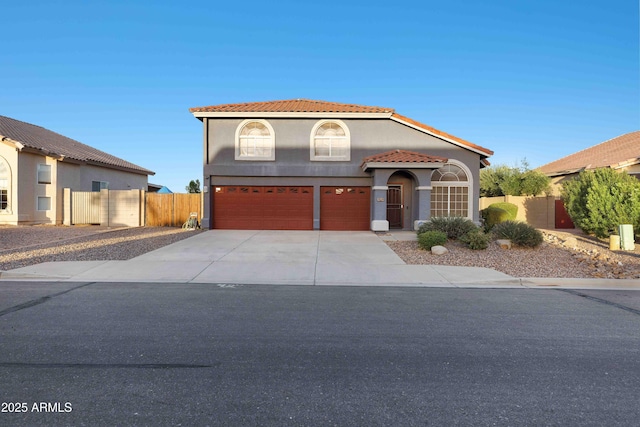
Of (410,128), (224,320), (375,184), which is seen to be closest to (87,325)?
(224,320)

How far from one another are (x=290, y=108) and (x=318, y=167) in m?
3.28

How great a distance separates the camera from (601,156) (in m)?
27.4

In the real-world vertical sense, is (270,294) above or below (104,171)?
below

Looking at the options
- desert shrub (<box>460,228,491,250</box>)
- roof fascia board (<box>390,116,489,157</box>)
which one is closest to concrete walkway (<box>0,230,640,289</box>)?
desert shrub (<box>460,228,491,250</box>)

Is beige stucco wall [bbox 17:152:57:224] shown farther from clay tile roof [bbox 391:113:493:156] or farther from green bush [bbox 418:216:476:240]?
green bush [bbox 418:216:476:240]

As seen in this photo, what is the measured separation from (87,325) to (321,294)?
3944 millimetres

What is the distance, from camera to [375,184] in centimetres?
1897

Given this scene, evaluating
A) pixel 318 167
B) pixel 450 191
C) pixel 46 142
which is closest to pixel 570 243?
pixel 450 191

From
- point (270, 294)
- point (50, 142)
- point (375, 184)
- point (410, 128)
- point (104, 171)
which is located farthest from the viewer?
point (104, 171)

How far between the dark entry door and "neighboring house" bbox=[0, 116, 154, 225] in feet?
59.2

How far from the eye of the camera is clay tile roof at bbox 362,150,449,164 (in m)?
18.4

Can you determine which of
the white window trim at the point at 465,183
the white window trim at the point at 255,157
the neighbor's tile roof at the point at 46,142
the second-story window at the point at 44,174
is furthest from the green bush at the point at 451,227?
the second-story window at the point at 44,174

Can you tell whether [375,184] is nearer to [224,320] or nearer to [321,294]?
[321,294]

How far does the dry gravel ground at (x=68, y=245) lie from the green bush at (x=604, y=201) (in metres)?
16.3
